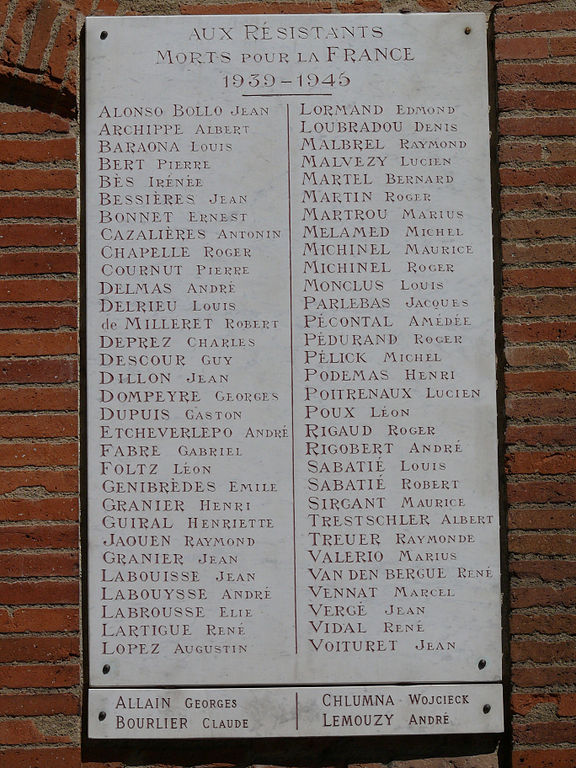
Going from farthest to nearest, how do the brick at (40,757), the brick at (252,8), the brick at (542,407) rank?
1. the brick at (252,8)
2. the brick at (542,407)
3. the brick at (40,757)

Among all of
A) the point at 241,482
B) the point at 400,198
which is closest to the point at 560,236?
the point at 400,198

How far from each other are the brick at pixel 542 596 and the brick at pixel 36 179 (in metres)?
1.98

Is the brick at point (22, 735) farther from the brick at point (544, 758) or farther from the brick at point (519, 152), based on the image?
the brick at point (519, 152)

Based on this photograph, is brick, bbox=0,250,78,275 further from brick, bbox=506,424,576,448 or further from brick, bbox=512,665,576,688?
brick, bbox=512,665,576,688

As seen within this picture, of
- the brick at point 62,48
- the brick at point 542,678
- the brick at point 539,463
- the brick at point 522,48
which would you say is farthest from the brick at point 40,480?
the brick at point 522,48

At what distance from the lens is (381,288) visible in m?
2.98

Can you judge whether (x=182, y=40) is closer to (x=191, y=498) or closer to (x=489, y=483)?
(x=191, y=498)

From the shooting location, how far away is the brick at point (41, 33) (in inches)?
119

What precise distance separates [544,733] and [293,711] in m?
0.80

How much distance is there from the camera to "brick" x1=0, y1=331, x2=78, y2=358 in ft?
9.76

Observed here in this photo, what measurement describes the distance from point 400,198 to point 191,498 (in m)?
1.20

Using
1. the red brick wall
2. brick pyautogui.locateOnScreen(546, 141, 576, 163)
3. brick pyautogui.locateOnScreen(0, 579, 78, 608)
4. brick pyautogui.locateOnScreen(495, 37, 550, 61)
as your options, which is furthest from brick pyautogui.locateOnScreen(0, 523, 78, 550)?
brick pyautogui.locateOnScreen(495, 37, 550, 61)

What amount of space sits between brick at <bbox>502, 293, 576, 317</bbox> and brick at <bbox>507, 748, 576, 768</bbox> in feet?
4.58

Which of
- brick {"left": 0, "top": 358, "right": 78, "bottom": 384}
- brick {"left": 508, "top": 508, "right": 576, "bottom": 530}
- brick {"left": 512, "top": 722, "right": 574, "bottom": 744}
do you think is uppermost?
brick {"left": 0, "top": 358, "right": 78, "bottom": 384}
